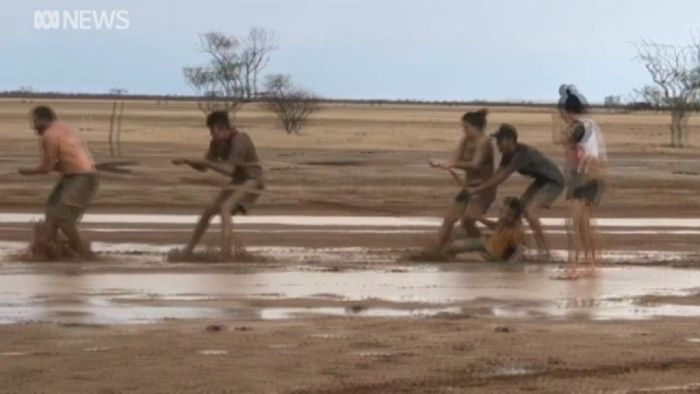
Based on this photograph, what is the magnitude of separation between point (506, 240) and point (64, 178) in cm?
411

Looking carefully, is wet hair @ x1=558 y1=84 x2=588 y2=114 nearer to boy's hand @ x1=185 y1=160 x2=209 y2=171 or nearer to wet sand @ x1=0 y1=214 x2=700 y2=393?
wet sand @ x1=0 y1=214 x2=700 y2=393

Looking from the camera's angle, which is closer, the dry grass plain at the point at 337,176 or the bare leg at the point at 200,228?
the bare leg at the point at 200,228

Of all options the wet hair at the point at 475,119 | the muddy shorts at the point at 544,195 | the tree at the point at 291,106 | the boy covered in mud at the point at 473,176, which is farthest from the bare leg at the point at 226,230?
the tree at the point at 291,106

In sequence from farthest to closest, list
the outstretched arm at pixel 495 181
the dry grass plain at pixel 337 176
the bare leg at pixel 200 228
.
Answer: the dry grass plain at pixel 337 176 → the bare leg at pixel 200 228 → the outstretched arm at pixel 495 181

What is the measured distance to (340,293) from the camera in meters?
13.3

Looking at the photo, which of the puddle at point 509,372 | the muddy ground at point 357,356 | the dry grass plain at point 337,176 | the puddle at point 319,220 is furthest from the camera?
the dry grass plain at point 337,176

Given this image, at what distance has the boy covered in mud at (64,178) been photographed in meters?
15.8

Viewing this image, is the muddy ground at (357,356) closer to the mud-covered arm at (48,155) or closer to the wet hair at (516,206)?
the wet hair at (516,206)

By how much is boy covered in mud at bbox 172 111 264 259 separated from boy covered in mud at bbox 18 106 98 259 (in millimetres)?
959

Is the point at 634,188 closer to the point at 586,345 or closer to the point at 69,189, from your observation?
the point at 69,189

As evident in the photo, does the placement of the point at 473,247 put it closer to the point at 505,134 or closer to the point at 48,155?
the point at 505,134

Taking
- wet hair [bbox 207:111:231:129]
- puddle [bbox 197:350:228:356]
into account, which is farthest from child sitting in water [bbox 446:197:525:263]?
puddle [bbox 197:350:228:356]

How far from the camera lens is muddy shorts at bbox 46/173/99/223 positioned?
51.7 ft

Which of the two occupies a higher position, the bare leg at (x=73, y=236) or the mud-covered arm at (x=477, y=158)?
the mud-covered arm at (x=477, y=158)
